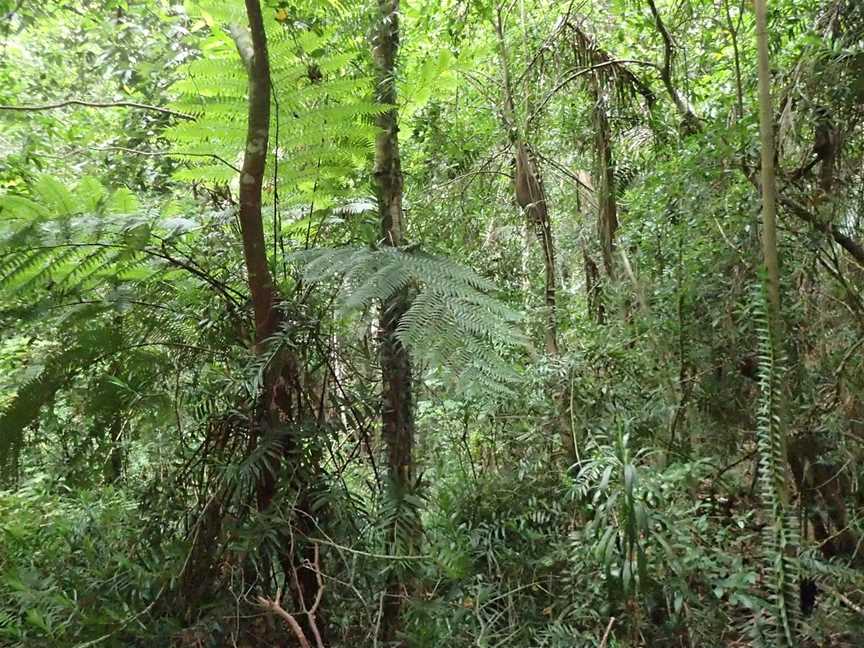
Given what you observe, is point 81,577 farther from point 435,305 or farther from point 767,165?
point 767,165

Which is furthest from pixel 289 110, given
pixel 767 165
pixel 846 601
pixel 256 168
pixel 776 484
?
pixel 846 601

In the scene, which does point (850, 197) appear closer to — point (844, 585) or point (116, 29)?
point (844, 585)

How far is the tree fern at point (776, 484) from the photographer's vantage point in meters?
1.67

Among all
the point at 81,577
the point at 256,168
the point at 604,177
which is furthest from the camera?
the point at 604,177

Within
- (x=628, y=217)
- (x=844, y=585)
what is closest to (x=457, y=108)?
(x=628, y=217)

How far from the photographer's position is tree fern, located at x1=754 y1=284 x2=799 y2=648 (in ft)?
5.49

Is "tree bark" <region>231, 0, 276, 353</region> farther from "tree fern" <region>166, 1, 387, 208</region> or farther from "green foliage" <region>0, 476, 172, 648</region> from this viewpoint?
"green foliage" <region>0, 476, 172, 648</region>

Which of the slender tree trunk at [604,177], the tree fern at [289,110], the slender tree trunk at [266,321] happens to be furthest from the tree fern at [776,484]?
the slender tree trunk at [604,177]

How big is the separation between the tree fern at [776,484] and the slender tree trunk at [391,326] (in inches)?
→ 40.5

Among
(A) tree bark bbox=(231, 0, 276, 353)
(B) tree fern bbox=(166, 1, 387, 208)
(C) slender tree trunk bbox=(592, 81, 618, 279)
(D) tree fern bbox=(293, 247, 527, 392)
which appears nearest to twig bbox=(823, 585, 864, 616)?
(D) tree fern bbox=(293, 247, 527, 392)

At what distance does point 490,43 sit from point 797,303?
2210 mm

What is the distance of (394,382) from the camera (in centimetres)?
219

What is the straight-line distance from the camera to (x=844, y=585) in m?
2.28

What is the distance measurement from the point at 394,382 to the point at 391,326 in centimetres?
20
